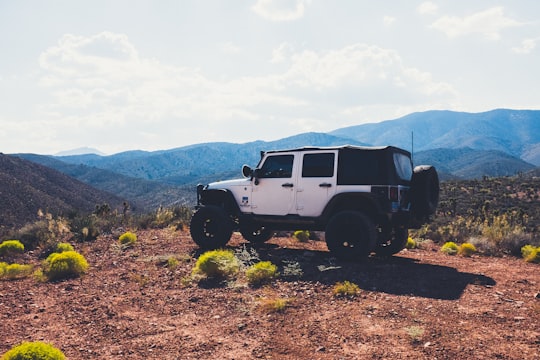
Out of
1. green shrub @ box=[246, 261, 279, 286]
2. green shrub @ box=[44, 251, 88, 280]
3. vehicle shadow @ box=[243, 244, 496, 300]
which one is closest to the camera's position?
vehicle shadow @ box=[243, 244, 496, 300]

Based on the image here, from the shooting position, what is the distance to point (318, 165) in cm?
843

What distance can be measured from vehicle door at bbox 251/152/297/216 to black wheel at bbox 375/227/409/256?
226cm

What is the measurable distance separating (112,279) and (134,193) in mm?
89490

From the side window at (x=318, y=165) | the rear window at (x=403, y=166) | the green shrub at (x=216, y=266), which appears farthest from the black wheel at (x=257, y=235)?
the rear window at (x=403, y=166)

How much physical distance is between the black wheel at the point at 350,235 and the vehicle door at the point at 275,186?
1139mm

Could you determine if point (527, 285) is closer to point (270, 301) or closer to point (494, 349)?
point (494, 349)

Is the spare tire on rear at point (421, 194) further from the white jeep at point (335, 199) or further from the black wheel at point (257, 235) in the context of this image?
the black wheel at point (257, 235)

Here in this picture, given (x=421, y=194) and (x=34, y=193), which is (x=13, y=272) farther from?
(x=34, y=193)

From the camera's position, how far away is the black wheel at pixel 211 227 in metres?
9.49

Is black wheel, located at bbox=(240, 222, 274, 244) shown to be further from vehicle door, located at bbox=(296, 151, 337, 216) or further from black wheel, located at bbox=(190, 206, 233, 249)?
vehicle door, located at bbox=(296, 151, 337, 216)

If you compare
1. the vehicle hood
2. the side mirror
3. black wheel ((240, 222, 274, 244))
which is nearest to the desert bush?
the side mirror

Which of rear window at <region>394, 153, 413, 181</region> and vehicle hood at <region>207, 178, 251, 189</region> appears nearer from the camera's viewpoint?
rear window at <region>394, 153, 413, 181</region>

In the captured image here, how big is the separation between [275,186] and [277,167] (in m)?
0.42

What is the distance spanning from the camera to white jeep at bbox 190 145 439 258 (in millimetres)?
7730
